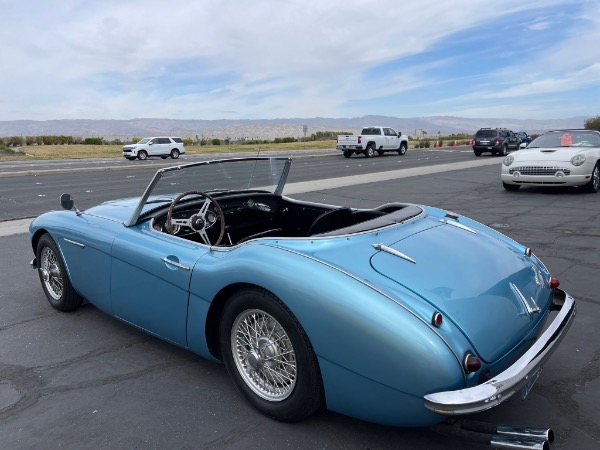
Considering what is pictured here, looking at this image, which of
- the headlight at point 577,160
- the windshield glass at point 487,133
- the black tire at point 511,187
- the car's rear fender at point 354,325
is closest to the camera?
the car's rear fender at point 354,325

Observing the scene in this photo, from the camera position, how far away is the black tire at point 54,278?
14.0 feet

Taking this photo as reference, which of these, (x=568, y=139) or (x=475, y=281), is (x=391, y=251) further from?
(x=568, y=139)

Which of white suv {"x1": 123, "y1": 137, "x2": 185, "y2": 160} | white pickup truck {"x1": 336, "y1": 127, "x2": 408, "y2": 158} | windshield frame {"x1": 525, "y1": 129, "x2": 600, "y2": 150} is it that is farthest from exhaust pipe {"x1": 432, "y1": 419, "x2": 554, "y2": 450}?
white suv {"x1": 123, "y1": 137, "x2": 185, "y2": 160}

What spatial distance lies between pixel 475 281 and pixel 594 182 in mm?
10054

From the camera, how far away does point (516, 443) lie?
2.12 metres

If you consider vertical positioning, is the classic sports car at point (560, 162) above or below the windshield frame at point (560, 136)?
below

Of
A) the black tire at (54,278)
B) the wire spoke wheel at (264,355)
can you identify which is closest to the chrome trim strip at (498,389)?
the wire spoke wheel at (264,355)

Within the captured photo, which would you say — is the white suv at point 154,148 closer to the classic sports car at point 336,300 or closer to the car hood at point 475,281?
the classic sports car at point 336,300

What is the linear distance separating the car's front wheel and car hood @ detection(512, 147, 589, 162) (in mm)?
623

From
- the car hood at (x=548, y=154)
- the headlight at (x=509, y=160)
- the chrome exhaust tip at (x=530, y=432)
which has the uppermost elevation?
the car hood at (x=548, y=154)

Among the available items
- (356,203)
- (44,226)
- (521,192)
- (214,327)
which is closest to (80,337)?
(44,226)

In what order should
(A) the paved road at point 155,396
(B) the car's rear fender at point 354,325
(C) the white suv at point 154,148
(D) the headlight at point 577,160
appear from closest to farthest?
(B) the car's rear fender at point 354,325, (A) the paved road at point 155,396, (D) the headlight at point 577,160, (C) the white suv at point 154,148

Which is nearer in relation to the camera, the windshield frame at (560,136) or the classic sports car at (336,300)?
the classic sports car at (336,300)

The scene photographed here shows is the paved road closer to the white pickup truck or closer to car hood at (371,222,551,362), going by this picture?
car hood at (371,222,551,362)
